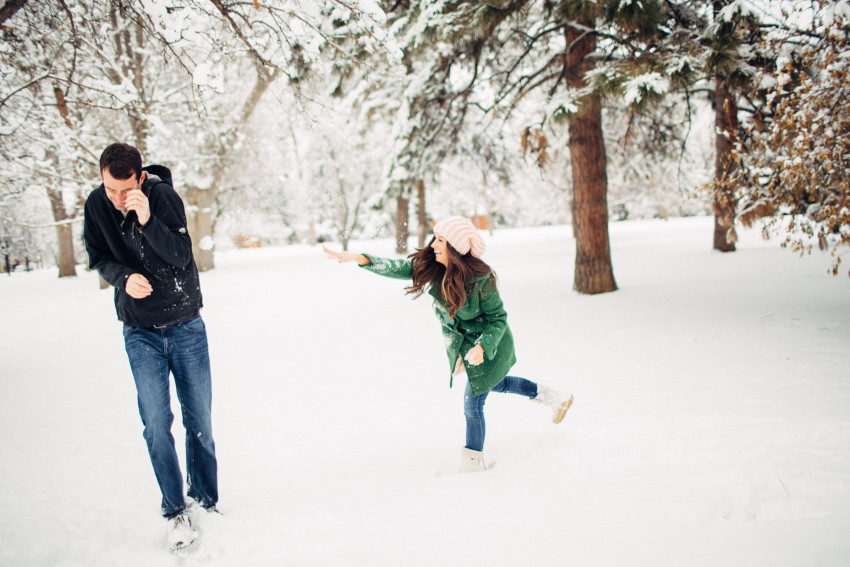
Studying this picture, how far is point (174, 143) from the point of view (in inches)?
587

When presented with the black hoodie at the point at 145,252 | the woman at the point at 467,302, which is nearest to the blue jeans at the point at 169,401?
the black hoodie at the point at 145,252

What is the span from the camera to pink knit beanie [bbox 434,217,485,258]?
2.89 meters

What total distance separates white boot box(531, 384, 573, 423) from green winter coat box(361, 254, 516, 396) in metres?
0.52

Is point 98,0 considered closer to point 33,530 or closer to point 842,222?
point 33,530

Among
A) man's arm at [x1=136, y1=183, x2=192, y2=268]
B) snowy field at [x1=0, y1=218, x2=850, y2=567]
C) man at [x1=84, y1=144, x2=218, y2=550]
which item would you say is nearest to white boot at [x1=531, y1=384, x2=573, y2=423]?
snowy field at [x1=0, y1=218, x2=850, y2=567]

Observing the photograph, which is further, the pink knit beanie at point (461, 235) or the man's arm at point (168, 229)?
the pink knit beanie at point (461, 235)

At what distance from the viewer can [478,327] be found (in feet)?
9.94

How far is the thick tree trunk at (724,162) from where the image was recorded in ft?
19.0

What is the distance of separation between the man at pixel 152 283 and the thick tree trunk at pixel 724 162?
5.04 meters

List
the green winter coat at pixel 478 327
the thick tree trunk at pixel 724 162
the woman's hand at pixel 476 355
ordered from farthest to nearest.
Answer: the thick tree trunk at pixel 724 162 → the green winter coat at pixel 478 327 → the woman's hand at pixel 476 355

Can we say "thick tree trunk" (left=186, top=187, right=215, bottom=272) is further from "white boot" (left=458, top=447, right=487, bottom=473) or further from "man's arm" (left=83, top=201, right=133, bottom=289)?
"white boot" (left=458, top=447, right=487, bottom=473)

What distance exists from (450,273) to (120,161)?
1.79 metres

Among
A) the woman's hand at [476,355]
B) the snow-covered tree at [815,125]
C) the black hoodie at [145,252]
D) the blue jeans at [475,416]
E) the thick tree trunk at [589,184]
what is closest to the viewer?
the black hoodie at [145,252]

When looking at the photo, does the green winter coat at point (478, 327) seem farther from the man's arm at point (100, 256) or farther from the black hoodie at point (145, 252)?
the man's arm at point (100, 256)
